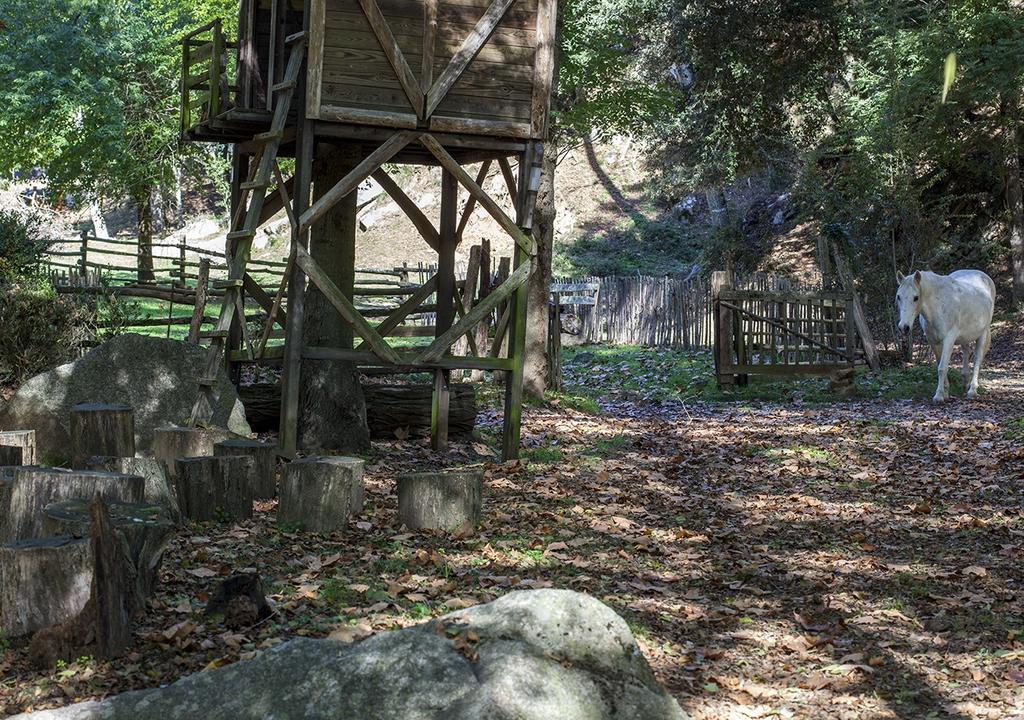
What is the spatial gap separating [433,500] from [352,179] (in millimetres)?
3965

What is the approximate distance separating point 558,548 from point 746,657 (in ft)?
7.66

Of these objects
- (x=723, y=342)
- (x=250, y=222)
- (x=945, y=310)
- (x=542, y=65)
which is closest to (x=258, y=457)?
(x=250, y=222)

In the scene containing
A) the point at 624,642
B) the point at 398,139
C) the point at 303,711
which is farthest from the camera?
the point at 398,139

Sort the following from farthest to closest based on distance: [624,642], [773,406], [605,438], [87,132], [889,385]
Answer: [87,132]
[889,385]
[773,406]
[605,438]
[624,642]

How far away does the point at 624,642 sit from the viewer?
15.2 feet

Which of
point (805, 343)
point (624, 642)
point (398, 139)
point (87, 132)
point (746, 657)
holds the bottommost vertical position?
point (746, 657)

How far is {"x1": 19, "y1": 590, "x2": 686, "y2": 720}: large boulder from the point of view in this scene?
13.5 ft

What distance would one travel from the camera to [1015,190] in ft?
93.6

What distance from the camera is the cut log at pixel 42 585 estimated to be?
5414mm

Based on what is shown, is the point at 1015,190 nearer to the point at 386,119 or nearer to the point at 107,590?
the point at 386,119

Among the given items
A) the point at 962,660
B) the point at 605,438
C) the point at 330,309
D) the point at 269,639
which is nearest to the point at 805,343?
the point at 605,438

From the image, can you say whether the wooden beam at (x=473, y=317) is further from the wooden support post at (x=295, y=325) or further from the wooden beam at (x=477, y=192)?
the wooden support post at (x=295, y=325)

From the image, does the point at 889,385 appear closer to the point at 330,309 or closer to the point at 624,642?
the point at 330,309

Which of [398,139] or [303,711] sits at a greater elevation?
[398,139]
